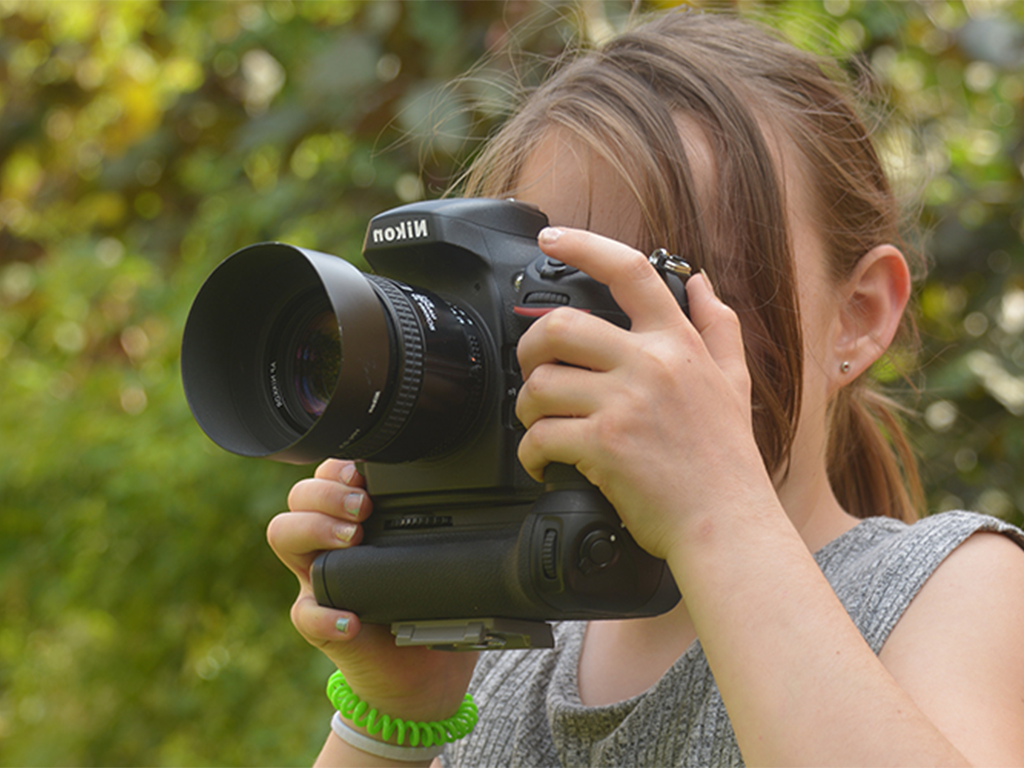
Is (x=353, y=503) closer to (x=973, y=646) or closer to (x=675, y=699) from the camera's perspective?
(x=675, y=699)

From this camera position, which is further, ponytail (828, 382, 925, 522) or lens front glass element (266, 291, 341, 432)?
ponytail (828, 382, 925, 522)

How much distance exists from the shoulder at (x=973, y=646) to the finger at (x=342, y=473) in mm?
396

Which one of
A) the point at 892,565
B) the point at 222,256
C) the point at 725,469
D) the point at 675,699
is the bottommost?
the point at 222,256

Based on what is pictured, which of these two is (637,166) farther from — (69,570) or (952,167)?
(69,570)

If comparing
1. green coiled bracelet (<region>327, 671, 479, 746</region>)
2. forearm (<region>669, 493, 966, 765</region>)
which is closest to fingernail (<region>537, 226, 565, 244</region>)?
forearm (<region>669, 493, 966, 765</region>)

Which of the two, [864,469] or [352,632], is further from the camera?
[864,469]

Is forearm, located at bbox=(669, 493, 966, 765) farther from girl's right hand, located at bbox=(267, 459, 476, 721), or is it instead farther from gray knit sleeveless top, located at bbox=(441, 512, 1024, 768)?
girl's right hand, located at bbox=(267, 459, 476, 721)

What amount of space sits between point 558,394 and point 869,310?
1.22ft

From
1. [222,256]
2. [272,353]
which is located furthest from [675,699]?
[222,256]

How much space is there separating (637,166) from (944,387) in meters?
0.71

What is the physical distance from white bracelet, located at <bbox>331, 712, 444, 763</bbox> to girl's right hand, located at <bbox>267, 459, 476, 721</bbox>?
0.02 m

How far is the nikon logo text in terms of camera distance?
757 millimetres

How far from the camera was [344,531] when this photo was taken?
78cm

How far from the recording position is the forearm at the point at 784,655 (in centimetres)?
54
